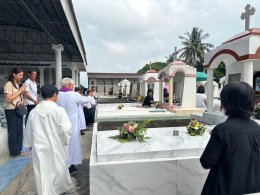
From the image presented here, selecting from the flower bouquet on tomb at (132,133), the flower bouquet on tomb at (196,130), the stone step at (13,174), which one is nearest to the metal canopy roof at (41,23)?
the stone step at (13,174)

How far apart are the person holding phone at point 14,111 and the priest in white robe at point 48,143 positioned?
1.72 metres

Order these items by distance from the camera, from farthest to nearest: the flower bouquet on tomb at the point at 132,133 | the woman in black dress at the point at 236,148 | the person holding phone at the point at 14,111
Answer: the person holding phone at the point at 14,111 < the flower bouquet on tomb at the point at 132,133 < the woman in black dress at the point at 236,148

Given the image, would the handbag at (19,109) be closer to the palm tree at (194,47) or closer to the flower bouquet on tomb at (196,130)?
the flower bouquet on tomb at (196,130)

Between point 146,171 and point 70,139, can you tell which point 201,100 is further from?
point 146,171

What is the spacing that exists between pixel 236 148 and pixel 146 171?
5.95 ft

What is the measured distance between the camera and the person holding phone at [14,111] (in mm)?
4957

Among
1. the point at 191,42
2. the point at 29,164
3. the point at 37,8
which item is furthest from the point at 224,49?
the point at 191,42

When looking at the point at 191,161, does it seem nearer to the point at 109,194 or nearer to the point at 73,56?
the point at 109,194

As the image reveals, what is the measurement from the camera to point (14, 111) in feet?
16.9

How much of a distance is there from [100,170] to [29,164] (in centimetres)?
212

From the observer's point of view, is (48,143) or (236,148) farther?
(48,143)

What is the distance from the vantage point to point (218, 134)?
1.99m

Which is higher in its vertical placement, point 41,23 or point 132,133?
point 41,23

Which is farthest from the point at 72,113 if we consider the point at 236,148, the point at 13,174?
the point at 236,148
